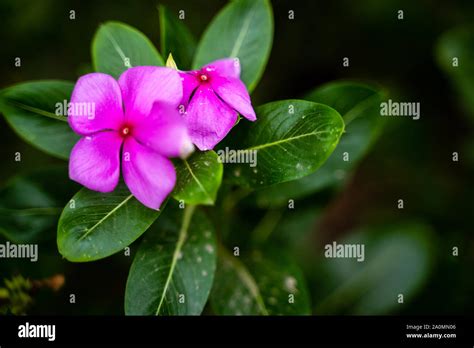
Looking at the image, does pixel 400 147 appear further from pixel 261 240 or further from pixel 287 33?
pixel 261 240

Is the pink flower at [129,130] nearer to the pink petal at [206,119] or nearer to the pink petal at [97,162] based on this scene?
the pink petal at [97,162]

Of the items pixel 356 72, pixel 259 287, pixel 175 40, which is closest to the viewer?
pixel 175 40

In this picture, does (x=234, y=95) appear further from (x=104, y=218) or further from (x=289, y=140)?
(x=104, y=218)

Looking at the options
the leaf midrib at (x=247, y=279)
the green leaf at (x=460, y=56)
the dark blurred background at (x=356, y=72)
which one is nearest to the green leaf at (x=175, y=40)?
the leaf midrib at (x=247, y=279)

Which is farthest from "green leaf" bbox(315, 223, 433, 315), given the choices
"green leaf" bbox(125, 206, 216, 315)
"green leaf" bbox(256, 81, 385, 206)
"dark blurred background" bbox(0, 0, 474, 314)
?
"green leaf" bbox(125, 206, 216, 315)

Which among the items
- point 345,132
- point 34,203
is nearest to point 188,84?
point 345,132

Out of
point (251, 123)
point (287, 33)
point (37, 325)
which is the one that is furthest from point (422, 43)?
point (37, 325)

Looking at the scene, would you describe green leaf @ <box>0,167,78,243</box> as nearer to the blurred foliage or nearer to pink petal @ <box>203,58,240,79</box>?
the blurred foliage
